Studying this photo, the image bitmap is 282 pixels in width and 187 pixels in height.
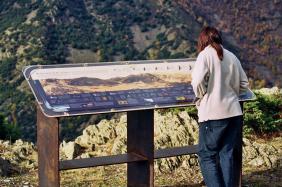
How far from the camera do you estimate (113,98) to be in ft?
16.5

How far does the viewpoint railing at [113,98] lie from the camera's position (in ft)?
16.0

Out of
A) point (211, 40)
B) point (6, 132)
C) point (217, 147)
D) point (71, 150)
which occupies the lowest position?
point (217, 147)

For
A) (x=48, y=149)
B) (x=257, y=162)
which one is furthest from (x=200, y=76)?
(x=257, y=162)

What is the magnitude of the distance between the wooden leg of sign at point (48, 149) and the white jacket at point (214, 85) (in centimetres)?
116

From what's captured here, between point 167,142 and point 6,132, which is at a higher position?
point 6,132

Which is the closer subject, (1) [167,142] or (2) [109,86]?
(2) [109,86]

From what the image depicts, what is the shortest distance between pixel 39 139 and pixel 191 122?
3.95 metres

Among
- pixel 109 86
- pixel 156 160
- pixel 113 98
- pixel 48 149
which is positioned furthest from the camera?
pixel 156 160

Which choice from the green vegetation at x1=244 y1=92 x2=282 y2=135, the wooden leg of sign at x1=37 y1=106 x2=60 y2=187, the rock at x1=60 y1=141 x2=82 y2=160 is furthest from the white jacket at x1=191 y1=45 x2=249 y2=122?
the green vegetation at x1=244 y1=92 x2=282 y2=135

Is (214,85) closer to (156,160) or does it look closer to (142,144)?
(142,144)

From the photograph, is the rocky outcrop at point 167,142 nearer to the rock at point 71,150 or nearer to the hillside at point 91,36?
the rock at point 71,150

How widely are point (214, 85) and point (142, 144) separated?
1.06 m

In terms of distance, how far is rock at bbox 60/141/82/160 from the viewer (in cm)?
807

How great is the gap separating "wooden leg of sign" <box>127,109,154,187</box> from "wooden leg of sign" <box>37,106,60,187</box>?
0.90 metres
